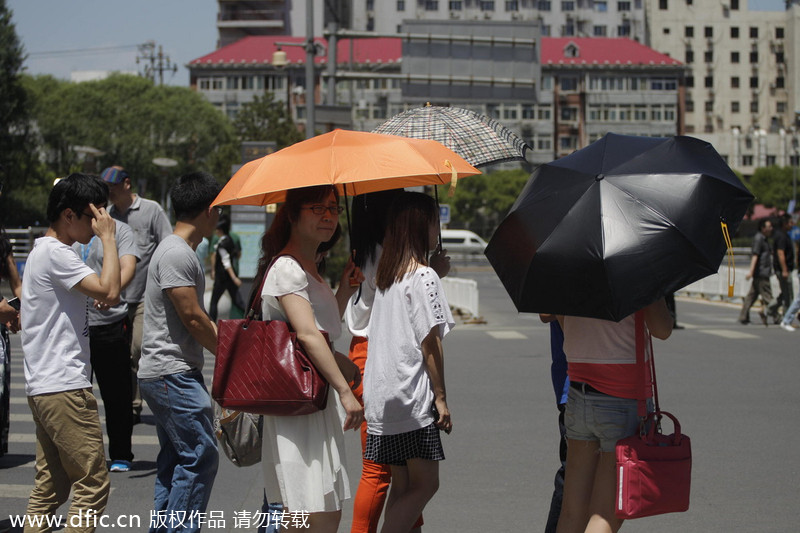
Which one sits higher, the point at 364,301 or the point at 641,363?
the point at 364,301

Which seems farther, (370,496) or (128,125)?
(128,125)

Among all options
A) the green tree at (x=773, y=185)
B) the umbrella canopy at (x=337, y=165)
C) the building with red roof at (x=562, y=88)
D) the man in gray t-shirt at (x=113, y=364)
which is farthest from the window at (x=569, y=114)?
the umbrella canopy at (x=337, y=165)

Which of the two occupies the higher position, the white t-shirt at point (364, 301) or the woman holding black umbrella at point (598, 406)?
the white t-shirt at point (364, 301)

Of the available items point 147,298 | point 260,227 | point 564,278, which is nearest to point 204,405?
point 147,298

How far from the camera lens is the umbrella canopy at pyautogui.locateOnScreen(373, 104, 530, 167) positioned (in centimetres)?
550

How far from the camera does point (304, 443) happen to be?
12.8 ft

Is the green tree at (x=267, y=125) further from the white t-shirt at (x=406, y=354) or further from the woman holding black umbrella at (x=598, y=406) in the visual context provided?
the woman holding black umbrella at (x=598, y=406)

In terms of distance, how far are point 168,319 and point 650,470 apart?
2.38 m

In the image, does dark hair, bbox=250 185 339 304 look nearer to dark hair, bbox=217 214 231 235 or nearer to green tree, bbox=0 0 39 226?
dark hair, bbox=217 214 231 235

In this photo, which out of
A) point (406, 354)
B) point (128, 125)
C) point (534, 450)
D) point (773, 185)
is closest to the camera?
point (406, 354)

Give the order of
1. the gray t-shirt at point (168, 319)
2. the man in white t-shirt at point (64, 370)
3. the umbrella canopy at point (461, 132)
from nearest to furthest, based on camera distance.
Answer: the man in white t-shirt at point (64, 370), the gray t-shirt at point (168, 319), the umbrella canopy at point (461, 132)

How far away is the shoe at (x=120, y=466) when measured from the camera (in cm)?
692

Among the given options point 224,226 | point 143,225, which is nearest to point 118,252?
point 143,225

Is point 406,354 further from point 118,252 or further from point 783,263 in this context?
point 783,263
